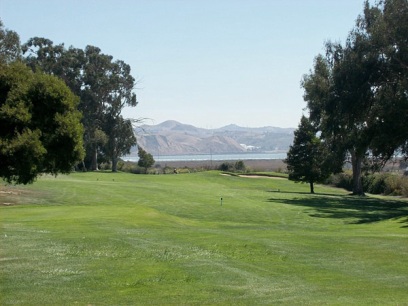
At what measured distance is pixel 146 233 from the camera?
19.7 metres

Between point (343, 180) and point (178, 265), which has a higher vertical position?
point (343, 180)

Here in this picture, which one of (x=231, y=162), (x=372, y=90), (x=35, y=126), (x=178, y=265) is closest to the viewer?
(x=178, y=265)

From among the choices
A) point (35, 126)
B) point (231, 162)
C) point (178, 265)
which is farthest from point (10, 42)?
point (231, 162)

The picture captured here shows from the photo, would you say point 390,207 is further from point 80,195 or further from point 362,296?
point 362,296

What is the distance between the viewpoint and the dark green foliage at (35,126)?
606 inches

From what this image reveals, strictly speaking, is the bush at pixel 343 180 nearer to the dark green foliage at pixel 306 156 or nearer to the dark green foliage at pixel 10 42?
the dark green foliage at pixel 306 156

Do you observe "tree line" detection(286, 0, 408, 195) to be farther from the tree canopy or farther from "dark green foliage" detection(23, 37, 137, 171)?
"dark green foliage" detection(23, 37, 137, 171)

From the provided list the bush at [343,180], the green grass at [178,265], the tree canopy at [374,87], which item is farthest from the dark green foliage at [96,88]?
the green grass at [178,265]

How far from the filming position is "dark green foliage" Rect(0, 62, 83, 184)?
15.4 m

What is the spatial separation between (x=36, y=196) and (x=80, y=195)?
117 inches

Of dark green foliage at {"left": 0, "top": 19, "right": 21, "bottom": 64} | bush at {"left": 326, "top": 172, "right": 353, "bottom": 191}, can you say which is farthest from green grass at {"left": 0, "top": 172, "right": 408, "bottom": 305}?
bush at {"left": 326, "top": 172, "right": 353, "bottom": 191}

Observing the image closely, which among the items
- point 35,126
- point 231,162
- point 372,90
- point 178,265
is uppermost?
point 372,90

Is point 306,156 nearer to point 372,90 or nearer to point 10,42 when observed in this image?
point 372,90

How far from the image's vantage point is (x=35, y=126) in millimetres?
16266
